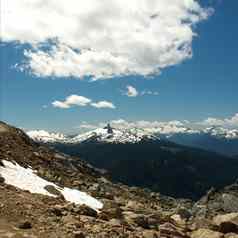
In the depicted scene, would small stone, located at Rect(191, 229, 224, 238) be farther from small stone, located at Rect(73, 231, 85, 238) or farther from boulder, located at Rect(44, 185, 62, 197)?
boulder, located at Rect(44, 185, 62, 197)

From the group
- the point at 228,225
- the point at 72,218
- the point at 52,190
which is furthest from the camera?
the point at 52,190

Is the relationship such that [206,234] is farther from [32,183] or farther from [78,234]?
[32,183]

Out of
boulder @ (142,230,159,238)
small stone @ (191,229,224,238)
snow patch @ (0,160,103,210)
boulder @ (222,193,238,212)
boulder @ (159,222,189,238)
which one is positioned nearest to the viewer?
boulder @ (142,230,159,238)

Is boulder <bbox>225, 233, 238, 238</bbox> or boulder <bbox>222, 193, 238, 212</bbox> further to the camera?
A: boulder <bbox>222, 193, 238, 212</bbox>

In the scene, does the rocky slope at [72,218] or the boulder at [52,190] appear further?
the boulder at [52,190]

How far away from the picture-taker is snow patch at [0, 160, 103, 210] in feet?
124

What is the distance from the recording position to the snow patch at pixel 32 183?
3769 centimetres

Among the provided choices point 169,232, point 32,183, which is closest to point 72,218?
point 169,232

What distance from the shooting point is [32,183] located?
39562mm

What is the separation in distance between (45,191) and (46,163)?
57.6 ft

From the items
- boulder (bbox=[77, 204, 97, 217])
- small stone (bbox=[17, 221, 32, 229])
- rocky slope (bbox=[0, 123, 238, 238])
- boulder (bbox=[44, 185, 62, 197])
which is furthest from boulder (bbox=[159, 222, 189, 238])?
boulder (bbox=[44, 185, 62, 197])

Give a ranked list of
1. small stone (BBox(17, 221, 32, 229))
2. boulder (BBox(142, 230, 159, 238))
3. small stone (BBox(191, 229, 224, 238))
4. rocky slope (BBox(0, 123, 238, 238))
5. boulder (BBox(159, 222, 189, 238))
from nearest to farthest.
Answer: small stone (BBox(17, 221, 32, 229)) < rocky slope (BBox(0, 123, 238, 238)) < boulder (BBox(142, 230, 159, 238)) < boulder (BBox(159, 222, 189, 238)) < small stone (BBox(191, 229, 224, 238))

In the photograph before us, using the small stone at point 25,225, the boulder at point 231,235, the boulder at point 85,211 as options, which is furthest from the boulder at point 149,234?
the small stone at point 25,225

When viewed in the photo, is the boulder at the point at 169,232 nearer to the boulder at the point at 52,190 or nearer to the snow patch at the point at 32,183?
the snow patch at the point at 32,183
